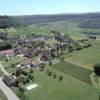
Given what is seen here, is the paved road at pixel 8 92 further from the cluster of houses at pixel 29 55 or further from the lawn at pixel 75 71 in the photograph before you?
the lawn at pixel 75 71

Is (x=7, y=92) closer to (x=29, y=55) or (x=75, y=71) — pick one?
(x=75, y=71)

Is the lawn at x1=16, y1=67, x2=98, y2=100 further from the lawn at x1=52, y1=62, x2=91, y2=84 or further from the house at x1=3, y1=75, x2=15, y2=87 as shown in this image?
the house at x1=3, y1=75, x2=15, y2=87

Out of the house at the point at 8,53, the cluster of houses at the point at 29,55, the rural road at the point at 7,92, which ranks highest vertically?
the rural road at the point at 7,92

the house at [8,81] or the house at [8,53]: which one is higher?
the house at [8,81]

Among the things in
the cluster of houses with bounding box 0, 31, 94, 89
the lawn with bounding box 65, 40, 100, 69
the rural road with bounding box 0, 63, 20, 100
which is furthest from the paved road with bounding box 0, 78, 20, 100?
the lawn with bounding box 65, 40, 100, 69

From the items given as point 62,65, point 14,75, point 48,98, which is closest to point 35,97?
point 48,98

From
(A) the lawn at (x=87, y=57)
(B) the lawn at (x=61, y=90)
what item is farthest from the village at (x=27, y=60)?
(A) the lawn at (x=87, y=57)
